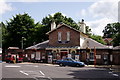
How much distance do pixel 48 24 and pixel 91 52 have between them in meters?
23.9

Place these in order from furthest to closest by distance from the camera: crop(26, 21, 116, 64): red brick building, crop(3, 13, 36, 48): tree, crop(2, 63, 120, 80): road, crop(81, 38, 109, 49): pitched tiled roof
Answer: crop(3, 13, 36, 48): tree < crop(81, 38, 109, 49): pitched tiled roof < crop(26, 21, 116, 64): red brick building < crop(2, 63, 120, 80): road

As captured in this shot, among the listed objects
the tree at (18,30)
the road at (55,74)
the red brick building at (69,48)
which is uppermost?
the tree at (18,30)

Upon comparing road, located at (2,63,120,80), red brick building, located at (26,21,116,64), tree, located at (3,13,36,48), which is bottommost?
road, located at (2,63,120,80)

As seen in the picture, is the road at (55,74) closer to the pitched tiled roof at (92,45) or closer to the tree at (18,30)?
the pitched tiled roof at (92,45)

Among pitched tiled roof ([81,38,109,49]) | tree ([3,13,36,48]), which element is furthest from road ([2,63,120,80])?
tree ([3,13,36,48])

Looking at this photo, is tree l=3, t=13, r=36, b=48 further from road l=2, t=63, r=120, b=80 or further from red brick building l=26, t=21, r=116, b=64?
road l=2, t=63, r=120, b=80

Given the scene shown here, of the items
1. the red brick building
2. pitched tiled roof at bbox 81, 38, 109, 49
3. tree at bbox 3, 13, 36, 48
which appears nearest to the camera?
the red brick building

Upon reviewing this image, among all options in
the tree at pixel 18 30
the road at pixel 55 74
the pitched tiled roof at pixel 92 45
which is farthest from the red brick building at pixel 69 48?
the tree at pixel 18 30

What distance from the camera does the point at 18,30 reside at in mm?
64250

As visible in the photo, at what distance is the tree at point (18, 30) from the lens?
6397 cm

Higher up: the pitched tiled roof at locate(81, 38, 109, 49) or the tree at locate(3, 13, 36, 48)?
the tree at locate(3, 13, 36, 48)

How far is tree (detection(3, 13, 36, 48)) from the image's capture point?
210 feet

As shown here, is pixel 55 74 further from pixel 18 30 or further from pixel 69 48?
pixel 18 30

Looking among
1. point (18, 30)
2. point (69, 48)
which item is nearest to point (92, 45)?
point (69, 48)
